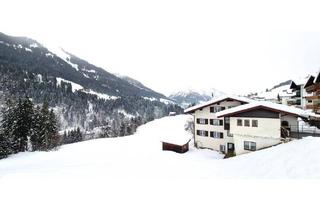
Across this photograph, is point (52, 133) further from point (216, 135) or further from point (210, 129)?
point (216, 135)

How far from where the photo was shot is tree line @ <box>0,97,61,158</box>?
45906 mm

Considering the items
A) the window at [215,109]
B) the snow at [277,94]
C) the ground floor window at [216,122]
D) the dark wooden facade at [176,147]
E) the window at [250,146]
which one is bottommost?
the dark wooden facade at [176,147]

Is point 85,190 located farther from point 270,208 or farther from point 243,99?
point 243,99

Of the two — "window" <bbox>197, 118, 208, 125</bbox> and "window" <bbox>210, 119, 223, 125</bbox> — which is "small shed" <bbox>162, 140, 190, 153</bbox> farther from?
"window" <bbox>210, 119, 223, 125</bbox>

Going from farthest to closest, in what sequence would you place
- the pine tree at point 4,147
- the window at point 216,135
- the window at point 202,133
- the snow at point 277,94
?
the snow at point 277,94, the pine tree at point 4,147, the window at point 202,133, the window at point 216,135

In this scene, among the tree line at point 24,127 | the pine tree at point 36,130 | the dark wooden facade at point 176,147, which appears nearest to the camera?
the dark wooden facade at point 176,147

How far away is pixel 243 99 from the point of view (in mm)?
34625

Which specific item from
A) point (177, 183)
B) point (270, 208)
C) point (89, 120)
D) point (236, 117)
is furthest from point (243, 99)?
point (89, 120)

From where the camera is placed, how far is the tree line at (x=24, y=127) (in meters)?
45.9

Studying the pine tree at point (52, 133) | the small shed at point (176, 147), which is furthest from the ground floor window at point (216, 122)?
the pine tree at point (52, 133)

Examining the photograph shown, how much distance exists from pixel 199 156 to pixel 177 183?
926 inches

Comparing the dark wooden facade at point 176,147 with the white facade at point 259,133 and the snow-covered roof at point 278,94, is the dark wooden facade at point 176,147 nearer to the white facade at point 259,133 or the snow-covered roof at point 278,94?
the white facade at point 259,133

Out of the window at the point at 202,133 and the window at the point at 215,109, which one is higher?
the window at the point at 215,109

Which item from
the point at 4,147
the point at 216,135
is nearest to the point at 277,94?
the point at 216,135
